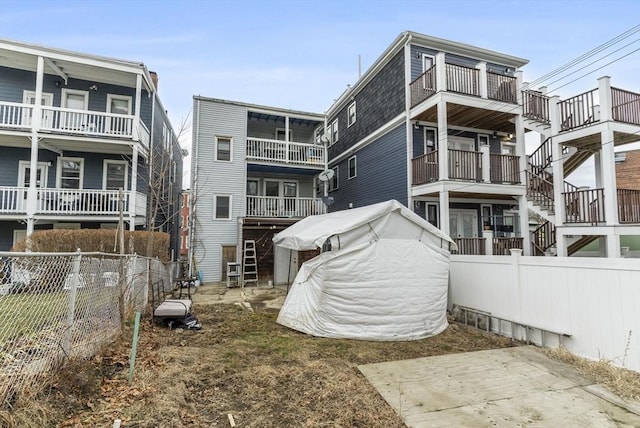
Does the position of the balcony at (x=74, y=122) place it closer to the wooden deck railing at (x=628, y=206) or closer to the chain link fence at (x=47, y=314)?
the chain link fence at (x=47, y=314)

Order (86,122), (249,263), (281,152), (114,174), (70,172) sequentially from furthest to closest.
A: (281,152) → (249,263) → (114,174) → (70,172) → (86,122)

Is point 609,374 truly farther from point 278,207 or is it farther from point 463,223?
point 278,207

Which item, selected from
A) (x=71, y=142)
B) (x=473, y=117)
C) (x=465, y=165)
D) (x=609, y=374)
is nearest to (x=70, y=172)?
(x=71, y=142)

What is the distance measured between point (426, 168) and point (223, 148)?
996cm

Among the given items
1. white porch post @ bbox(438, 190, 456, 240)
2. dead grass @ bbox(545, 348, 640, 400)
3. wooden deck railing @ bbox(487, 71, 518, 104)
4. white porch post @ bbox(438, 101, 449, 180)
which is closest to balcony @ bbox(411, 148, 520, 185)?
white porch post @ bbox(438, 101, 449, 180)

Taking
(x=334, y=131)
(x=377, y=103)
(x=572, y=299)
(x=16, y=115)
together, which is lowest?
(x=572, y=299)

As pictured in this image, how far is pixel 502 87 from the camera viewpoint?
38.5ft

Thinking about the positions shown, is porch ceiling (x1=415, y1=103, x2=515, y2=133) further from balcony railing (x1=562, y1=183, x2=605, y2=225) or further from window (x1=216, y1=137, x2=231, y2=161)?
window (x1=216, y1=137, x2=231, y2=161)

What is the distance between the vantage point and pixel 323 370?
4785 mm

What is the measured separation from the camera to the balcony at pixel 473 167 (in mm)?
10891

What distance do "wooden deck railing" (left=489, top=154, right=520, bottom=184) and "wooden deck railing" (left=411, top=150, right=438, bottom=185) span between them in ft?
6.53

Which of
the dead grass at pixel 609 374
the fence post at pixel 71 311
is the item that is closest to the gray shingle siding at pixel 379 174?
the dead grass at pixel 609 374

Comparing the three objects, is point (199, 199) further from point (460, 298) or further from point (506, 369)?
point (506, 369)

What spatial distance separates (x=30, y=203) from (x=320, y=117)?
13.4m
